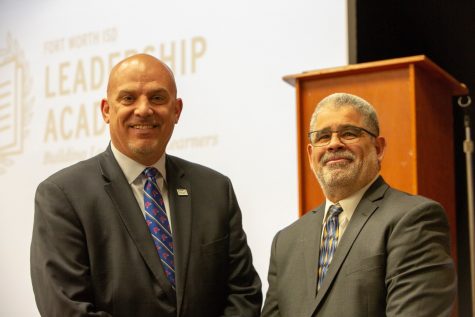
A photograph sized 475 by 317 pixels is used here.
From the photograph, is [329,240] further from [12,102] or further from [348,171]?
[12,102]

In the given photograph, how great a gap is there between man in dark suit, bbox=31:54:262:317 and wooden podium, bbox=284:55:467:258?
0.96 metres

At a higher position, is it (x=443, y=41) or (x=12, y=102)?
(x=443, y=41)

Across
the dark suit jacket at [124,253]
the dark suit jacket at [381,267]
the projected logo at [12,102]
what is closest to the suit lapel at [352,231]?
the dark suit jacket at [381,267]

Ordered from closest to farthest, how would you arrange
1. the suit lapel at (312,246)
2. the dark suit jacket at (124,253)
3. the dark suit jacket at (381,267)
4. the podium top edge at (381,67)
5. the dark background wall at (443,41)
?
the dark suit jacket at (381,267)
the dark suit jacket at (124,253)
the suit lapel at (312,246)
the podium top edge at (381,67)
the dark background wall at (443,41)

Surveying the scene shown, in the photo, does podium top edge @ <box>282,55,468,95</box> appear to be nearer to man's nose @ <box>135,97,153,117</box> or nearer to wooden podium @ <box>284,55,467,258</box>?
wooden podium @ <box>284,55,467,258</box>

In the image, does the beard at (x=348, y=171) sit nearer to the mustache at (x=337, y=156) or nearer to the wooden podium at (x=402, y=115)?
the mustache at (x=337, y=156)

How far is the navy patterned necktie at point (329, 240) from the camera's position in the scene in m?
2.98

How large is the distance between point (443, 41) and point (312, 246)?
2812 mm

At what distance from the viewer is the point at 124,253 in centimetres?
292

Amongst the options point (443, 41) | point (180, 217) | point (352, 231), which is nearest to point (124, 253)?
point (180, 217)

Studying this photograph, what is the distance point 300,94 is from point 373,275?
5.09ft

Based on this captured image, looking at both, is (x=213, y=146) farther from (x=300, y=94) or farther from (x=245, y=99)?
(x=300, y=94)

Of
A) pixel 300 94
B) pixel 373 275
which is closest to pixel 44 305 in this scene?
pixel 373 275

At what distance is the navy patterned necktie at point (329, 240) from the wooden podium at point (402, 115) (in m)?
0.79
